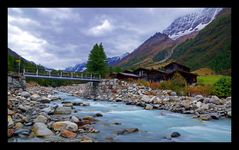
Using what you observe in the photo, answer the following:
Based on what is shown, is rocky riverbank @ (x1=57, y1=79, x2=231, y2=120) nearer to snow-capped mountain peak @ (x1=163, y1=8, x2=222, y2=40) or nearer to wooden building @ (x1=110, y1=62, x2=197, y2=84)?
wooden building @ (x1=110, y1=62, x2=197, y2=84)

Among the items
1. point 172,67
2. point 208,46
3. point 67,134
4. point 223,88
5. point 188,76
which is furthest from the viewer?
point 208,46

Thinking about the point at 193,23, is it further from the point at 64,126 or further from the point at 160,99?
the point at 64,126

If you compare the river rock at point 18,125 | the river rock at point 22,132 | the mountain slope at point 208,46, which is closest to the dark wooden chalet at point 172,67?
the mountain slope at point 208,46

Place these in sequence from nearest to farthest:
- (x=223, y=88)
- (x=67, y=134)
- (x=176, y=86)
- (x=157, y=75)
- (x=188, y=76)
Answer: (x=67, y=134), (x=223, y=88), (x=176, y=86), (x=188, y=76), (x=157, y=75)

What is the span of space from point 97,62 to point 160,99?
14.0m

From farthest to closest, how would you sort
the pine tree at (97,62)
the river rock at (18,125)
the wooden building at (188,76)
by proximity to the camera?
the wooden building at (188,76), the pine tree at (97,62), the river rock at (18,125)

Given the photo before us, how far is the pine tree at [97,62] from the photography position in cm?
2967

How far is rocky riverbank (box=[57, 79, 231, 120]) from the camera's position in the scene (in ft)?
41.9

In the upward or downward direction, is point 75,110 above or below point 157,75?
below

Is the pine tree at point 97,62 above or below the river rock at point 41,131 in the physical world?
above

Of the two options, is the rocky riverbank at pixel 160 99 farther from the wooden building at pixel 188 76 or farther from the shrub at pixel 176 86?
the wooden building at pixel 188 76

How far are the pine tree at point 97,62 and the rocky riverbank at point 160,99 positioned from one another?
3501 mm

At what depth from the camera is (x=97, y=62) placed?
29.8m

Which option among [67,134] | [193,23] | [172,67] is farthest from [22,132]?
[193,23]
